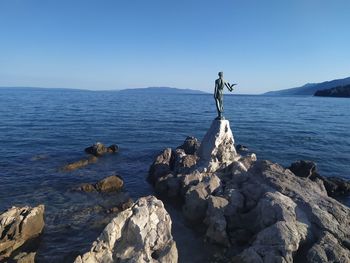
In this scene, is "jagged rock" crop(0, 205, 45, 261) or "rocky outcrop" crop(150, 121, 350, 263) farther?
"jagged rock" crop(0, 205, 45, 261)

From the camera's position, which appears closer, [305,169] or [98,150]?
[305,169]

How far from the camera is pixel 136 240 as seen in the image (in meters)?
14.9

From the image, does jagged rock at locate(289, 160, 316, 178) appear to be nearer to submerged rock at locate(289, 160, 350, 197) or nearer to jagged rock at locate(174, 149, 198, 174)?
submerged rock at locate(289, 160, 350, 197)

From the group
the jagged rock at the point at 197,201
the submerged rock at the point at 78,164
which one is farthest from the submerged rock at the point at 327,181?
the submerged rock at the point at 78,164

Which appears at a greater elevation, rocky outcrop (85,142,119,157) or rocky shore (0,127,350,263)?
rocky shore (0,127,350,263)

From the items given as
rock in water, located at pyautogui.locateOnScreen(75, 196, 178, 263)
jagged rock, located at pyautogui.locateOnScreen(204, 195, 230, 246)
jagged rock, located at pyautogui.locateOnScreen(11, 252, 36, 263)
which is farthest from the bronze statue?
jagged rock, located at pyautogui.locateOnScreen(11, 252, 36, 263)

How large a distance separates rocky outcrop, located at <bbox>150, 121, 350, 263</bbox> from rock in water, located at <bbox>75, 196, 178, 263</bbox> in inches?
140

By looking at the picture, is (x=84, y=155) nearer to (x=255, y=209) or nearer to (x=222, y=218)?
(x=222, y=218)

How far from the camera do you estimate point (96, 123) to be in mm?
66188

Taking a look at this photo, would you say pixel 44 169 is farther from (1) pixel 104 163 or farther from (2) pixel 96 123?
(2) pixel 96 123

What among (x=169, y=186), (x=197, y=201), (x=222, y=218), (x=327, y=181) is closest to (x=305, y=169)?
(x=327, y=181)

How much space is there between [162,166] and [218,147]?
20.0 ft

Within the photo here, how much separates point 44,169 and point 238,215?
71.1 ft

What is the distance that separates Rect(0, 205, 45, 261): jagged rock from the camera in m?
17.6
